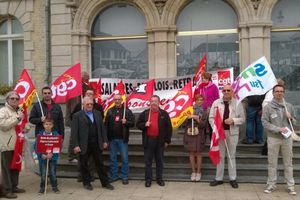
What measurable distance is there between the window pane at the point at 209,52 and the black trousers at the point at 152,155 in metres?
4.44

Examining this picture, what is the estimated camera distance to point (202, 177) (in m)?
8.72

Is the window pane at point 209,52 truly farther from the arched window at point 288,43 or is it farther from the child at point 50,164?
the child at point 50,164

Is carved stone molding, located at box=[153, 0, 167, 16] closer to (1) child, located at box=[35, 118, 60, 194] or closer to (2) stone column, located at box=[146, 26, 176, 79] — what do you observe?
(2) stone column, located at box=[146, 26, 176, 79]

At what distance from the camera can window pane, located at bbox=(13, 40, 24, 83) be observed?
1334 cm

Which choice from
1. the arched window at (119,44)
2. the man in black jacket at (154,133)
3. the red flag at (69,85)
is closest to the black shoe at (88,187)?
the man in black jacket at (154,133)

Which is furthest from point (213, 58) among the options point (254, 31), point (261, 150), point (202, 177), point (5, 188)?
point (5, 188)

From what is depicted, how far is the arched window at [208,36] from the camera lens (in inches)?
471

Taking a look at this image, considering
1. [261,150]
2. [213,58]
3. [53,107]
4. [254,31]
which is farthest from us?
[213,58]

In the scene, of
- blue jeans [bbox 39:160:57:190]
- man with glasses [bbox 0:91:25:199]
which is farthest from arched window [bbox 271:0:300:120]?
man with glasses [bbox 0:91:25:199]

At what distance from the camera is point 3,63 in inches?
534

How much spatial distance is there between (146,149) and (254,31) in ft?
16.7

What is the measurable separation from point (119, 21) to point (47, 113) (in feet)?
17.5

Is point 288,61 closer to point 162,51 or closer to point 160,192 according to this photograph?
point 162,51

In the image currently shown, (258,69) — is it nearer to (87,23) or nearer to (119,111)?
(119,111)
